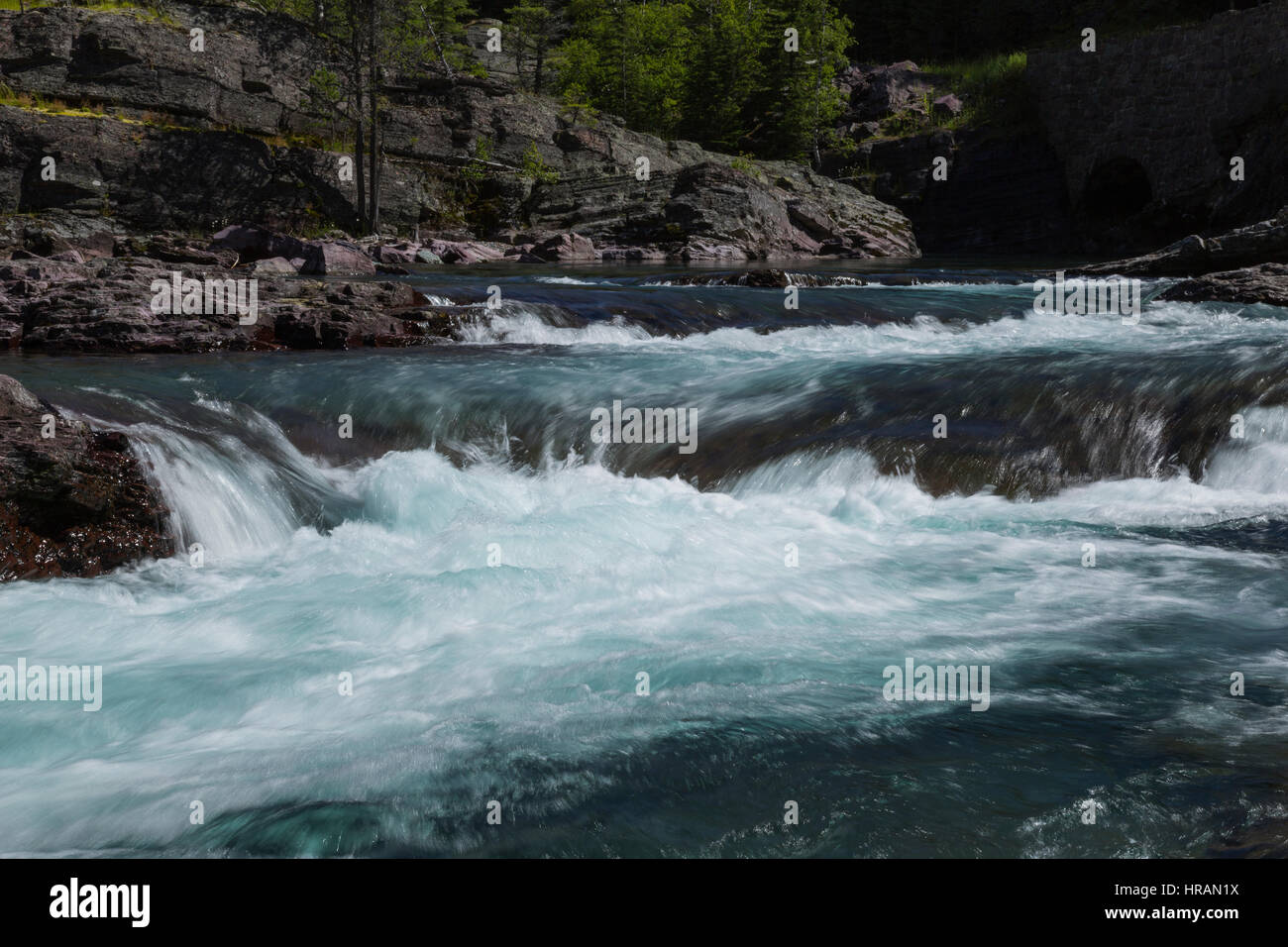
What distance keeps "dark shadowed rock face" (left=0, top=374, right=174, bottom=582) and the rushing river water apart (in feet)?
0.56

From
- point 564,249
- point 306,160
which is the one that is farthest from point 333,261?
point 306,160

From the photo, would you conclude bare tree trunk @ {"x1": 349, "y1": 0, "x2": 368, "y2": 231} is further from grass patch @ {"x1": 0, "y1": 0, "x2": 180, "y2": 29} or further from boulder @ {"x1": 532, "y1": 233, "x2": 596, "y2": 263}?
grass patch @ {"x1": 0, "y1": 0, "x2": 180, "y2": 29}

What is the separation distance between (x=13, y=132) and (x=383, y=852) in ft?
97.0

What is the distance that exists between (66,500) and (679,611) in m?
4.16

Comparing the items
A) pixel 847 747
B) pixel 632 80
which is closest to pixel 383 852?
pixel 847 747

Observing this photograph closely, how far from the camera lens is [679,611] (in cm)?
608

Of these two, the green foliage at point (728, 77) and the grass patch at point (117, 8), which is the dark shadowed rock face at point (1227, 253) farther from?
the grass patch at point (117, 8)

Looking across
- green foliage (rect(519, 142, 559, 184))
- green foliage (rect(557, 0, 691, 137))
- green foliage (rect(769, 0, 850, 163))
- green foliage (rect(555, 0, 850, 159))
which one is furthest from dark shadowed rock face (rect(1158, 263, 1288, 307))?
green foliage (rect(557, 0, 691, 137))

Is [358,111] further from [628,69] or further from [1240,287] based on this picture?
[1240,287]

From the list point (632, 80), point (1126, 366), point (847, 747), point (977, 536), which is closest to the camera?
point (847, 747)

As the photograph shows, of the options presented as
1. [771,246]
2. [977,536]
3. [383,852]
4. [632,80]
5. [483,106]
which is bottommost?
[383,852]

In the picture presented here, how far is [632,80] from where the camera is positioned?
4494 cm

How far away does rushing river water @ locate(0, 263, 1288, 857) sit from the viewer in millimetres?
3832
